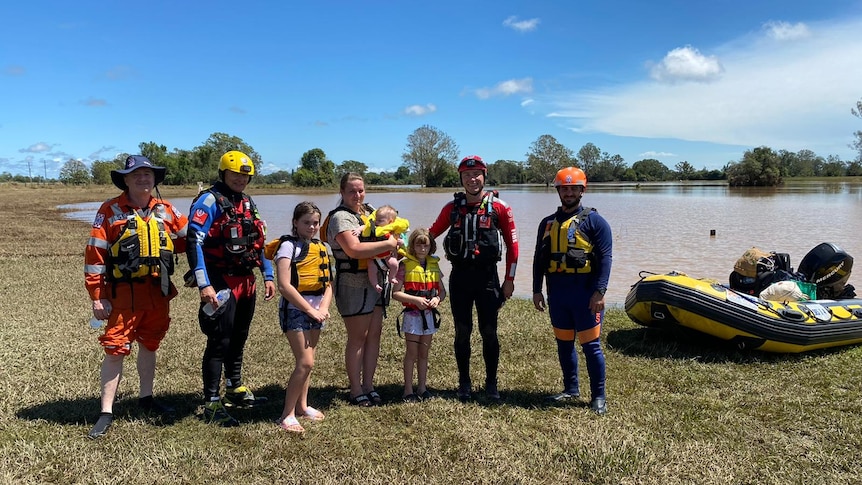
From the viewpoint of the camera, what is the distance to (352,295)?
405 centimetres

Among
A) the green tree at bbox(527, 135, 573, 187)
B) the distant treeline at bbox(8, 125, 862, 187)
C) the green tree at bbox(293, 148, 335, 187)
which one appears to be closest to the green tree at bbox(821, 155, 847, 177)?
the distant treeline at bbox(8, 125, 862, 187)

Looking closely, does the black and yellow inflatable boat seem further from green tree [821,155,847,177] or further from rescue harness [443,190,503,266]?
green tree [821,155,847,177]

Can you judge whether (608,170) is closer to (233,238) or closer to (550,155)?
(550,155)

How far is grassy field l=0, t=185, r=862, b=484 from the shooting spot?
329cm

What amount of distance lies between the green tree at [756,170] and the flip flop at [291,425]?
8475 cm

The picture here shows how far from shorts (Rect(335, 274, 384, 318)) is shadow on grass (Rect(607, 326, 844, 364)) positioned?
11.0 feet


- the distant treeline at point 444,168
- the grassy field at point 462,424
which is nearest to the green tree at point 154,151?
the distant treeline at point 444,168

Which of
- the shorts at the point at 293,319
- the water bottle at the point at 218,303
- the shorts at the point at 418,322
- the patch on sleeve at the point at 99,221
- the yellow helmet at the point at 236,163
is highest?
the yellow helmet at the point at 236,163

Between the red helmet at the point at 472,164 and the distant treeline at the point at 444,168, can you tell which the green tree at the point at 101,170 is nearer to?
the distant treeline at the point at 444,168

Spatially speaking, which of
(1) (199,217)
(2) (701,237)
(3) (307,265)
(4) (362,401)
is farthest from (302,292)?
(2) (701,237)

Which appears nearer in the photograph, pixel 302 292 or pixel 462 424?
pixel 302 292

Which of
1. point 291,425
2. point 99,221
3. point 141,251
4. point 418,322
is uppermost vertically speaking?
point 99,221

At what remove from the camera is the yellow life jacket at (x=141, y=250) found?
12.0ft

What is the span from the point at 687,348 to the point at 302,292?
4510mm
